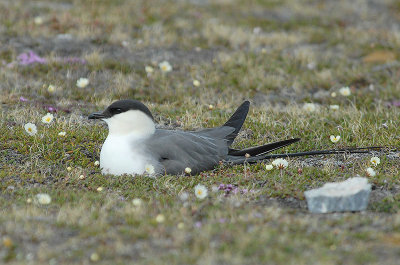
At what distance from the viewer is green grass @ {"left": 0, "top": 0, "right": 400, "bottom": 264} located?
14.6 feet

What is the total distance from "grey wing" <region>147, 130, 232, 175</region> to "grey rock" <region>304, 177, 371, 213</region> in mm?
1617

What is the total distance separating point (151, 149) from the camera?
246 inches

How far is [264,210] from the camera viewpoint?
510cm

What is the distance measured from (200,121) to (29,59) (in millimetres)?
4023

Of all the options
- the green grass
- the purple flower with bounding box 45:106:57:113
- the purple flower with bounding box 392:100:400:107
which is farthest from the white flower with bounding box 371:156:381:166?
the purple flower with bounding box 45:106:57:113

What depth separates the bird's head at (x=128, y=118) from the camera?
20.9 feet

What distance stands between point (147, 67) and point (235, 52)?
2132 mm

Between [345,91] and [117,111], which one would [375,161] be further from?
[345,91]

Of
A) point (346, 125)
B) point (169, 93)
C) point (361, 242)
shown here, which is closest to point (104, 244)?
point (361, 242)

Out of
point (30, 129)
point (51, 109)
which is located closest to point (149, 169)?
point (30, 129)

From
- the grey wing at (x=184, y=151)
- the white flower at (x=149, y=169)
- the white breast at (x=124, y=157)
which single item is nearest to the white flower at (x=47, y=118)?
the white breast at (x=124, y=157)

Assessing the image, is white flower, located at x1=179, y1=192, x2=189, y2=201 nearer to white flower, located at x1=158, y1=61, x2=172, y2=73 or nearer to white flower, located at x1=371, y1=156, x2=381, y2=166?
white flower, located at x1=371, y1=156, x2=381, y2=166

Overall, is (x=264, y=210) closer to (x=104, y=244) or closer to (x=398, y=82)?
(x=104, y=244)

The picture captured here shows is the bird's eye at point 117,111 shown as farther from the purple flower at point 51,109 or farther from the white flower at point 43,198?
the purple flower at point 51,109
